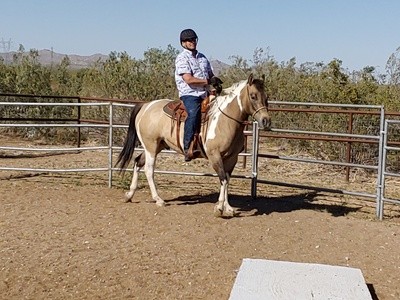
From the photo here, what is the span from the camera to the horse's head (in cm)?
660

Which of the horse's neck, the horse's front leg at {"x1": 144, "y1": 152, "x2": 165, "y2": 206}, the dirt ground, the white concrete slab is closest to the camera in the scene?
the white concrete slab

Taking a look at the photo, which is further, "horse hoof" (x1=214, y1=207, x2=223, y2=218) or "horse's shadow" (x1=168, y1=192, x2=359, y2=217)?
"horse's shadow" (x1=168, y1=192, x2=359, y2=217)

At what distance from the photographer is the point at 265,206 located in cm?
782

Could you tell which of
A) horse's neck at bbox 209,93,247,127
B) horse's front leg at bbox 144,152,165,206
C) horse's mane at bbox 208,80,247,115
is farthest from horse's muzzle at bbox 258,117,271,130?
horse's front leg at bbox 144,152,165,206

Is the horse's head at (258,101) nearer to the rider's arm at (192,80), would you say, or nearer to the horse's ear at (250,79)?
the horse's ear at (250,79)

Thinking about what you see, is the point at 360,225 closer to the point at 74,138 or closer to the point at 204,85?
the point at 204,85

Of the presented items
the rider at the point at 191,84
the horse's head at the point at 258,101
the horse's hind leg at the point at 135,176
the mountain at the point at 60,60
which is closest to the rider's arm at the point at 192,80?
the rider at the point at 191,84

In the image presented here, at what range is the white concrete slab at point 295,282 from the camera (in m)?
4.11

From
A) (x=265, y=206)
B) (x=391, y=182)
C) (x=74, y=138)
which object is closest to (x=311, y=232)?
(x=265, y=206)

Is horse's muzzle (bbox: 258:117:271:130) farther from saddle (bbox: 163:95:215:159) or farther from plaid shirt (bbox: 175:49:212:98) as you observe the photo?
plaid shirt (bbox: 175:49:212:98)

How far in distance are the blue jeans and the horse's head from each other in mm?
641

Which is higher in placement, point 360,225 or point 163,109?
point 163,109

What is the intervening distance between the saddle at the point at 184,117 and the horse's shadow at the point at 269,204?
92 cm

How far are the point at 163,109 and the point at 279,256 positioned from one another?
8.91 feet
